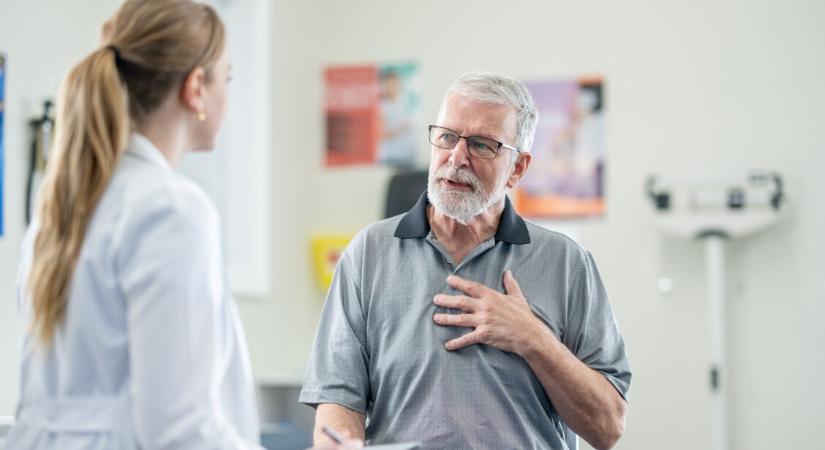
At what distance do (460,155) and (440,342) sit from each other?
15.7 inches

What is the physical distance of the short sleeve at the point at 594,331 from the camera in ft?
6.09

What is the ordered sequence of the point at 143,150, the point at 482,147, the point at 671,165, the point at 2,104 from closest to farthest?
the point at 143,150 → the point at 482,147 → the point at 2,104 → the point at 671,165

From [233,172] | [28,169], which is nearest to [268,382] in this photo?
[233,172]

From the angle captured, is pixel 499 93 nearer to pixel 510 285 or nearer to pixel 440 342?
pixel 510 285

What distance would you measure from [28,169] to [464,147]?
1.41 meters

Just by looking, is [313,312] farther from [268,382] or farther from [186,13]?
[186,13]

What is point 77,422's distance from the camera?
111 centimetres

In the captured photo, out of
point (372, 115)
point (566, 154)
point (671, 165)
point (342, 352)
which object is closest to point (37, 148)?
point (342, 352)

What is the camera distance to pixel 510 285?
187 cm

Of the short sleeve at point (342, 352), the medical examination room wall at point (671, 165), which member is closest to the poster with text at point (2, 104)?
the short sleeve at point (342, 352)

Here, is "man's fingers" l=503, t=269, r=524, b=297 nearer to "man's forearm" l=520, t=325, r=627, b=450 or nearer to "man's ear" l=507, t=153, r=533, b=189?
"man's forearm" l=520, t=325, r=627, b=450

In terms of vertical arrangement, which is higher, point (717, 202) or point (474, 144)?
point (474, 144)

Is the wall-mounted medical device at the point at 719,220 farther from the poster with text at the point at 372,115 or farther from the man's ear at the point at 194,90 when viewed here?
the man's ear at the point at 194,90

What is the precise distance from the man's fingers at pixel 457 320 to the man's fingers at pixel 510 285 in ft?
0.36
